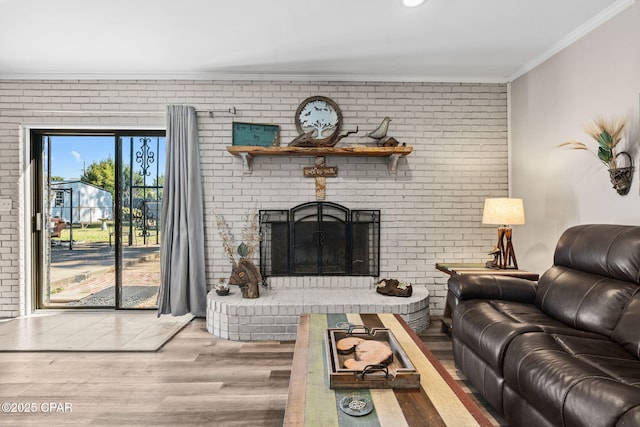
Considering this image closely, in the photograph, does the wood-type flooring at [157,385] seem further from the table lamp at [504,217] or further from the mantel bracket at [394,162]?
the mantel bracket at [394,162]

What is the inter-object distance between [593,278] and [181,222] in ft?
11.3

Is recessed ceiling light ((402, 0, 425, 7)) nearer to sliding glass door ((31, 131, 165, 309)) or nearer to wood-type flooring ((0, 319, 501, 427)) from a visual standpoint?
wood-type flooring ((0, 319, 501, 427))

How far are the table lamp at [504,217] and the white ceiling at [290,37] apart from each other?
1348 millimetres

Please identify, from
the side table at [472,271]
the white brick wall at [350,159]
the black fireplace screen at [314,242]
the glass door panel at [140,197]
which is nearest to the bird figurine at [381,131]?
the white brick wall at [350,159]

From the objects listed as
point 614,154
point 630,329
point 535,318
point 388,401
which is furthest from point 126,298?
point 614,154

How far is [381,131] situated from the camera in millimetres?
3793

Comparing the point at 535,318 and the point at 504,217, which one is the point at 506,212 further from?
the point at 535,318

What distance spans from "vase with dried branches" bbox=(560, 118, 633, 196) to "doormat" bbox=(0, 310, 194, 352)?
3598mm

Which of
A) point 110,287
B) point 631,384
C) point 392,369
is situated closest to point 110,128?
point 110,287

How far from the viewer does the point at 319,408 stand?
1.35m

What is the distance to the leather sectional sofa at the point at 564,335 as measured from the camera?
1.46m

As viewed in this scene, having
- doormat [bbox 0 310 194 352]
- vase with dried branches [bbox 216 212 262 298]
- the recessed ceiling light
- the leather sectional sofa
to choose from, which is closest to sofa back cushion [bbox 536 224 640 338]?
the leather sectional sofa

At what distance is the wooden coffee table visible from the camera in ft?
4.17

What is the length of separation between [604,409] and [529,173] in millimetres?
2810
